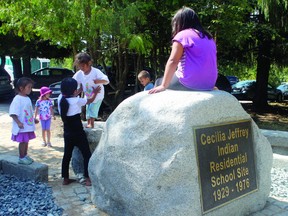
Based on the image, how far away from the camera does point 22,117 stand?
15.7ft

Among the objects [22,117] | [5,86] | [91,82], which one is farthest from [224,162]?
[5,86]

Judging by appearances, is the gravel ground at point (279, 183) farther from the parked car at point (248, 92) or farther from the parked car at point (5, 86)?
the parked car at point (248, 92)

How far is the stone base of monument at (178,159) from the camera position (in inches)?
127

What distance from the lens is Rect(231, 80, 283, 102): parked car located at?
19969 millimetres

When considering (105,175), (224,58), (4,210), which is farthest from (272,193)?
(224,58)

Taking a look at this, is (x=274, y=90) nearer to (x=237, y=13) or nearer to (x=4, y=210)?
(x=237, y=13)

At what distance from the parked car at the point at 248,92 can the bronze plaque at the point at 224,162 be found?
16.3 meters

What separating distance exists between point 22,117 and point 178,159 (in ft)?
8.36

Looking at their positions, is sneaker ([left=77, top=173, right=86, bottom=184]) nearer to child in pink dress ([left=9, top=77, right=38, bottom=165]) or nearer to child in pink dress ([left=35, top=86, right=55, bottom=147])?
child in pink dress ([left=9, top=77, right=38, bottom=165])

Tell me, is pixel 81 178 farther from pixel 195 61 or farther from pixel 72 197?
pixel 195 61

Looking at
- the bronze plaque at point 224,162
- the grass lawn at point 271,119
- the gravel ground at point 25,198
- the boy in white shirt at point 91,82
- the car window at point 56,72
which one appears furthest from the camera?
the car window at point 56,72

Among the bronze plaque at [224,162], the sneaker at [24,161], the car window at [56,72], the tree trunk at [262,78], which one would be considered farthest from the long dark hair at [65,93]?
the car window at [56,72]

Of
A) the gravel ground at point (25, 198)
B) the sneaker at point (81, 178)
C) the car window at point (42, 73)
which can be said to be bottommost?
the sneaker at point (81, 178)

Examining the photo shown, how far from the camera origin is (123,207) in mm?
3496
